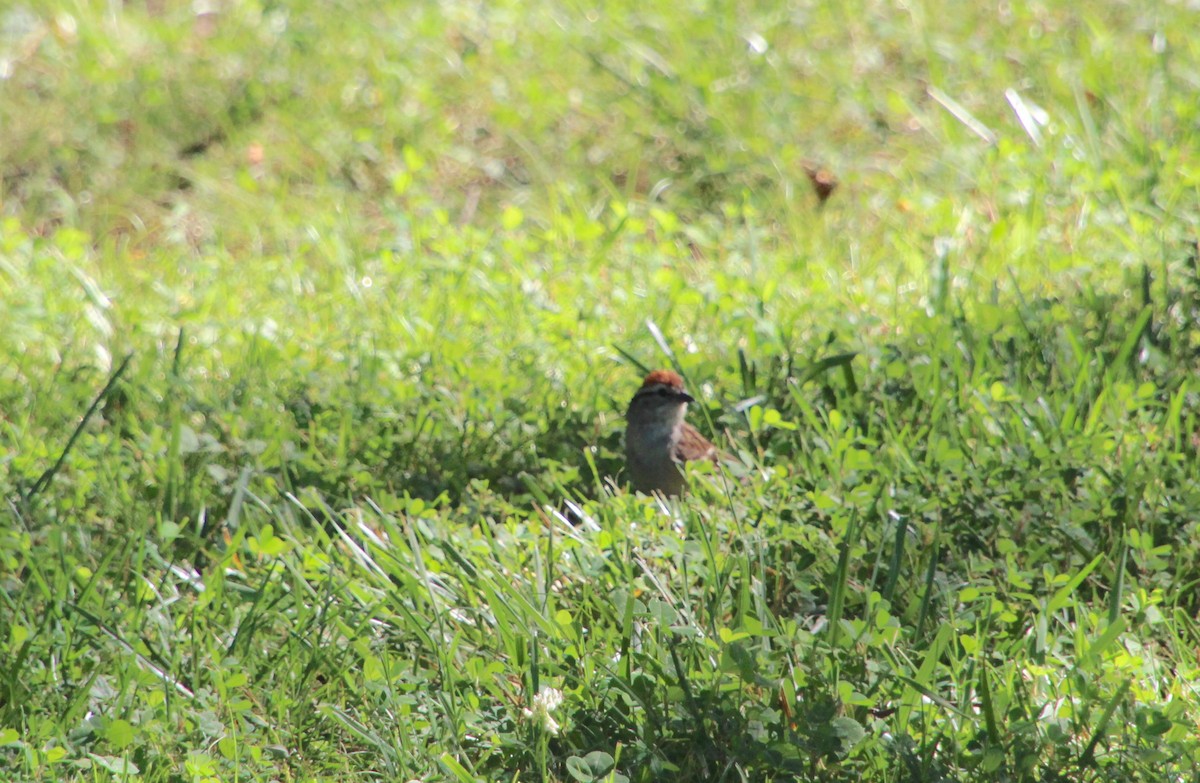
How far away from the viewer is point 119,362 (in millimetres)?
6031

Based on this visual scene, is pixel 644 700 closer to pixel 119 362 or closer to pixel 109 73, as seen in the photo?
pixel 119 362

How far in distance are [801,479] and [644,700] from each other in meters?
1.36

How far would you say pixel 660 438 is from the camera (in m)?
5.15

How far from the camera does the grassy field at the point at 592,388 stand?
3.67 metres

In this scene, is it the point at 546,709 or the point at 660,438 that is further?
the point at 660,438

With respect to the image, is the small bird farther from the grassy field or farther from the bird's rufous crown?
the grassy field

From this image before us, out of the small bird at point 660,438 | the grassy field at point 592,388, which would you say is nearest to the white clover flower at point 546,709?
the grassy field at point 592,388

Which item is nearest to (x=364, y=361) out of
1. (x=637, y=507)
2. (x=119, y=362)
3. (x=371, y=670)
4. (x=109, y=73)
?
(x=119, y=362)

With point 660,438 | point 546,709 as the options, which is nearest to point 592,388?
point 660,438

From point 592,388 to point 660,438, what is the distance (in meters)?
0.65

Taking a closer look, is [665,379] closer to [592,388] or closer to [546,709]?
[592,388]

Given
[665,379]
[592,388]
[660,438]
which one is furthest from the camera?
[592,388]

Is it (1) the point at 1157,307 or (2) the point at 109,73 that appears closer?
(1) the point at 1157,307

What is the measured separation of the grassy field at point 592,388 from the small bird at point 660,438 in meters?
0.17
